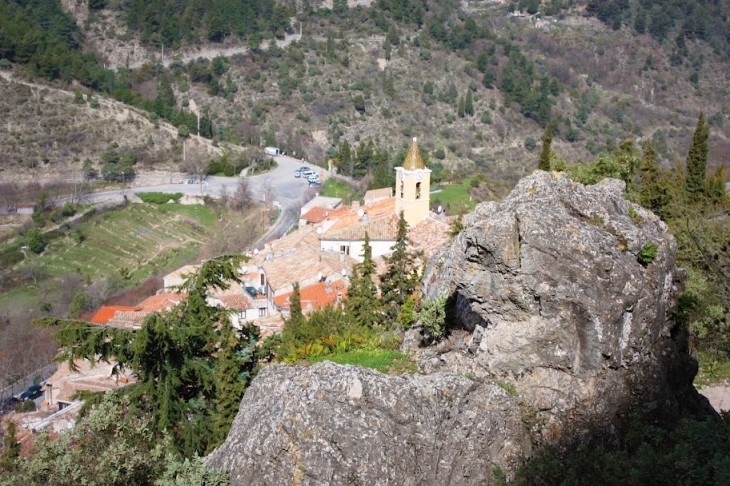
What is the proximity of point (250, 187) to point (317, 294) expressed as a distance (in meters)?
40.0

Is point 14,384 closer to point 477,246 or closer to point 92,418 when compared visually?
point 92,418

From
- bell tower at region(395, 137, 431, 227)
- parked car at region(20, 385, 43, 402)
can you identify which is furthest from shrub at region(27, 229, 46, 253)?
bell tower at region(395, 137, 431, 227)

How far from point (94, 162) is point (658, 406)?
2928 inches

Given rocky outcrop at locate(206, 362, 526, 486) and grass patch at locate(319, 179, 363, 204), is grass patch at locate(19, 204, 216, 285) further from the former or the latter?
rocky outcrop at locate(206, 362, 526, 486)

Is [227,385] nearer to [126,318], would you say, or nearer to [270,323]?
[270,323]

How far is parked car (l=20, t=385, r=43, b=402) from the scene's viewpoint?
3350cm

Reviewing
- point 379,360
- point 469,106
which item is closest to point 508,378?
point 379,360

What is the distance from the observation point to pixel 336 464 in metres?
8.65

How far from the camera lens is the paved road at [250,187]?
217 ft

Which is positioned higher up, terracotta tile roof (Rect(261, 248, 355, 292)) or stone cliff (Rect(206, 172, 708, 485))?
stone cliff (Rect(206, 172, 708, 485))

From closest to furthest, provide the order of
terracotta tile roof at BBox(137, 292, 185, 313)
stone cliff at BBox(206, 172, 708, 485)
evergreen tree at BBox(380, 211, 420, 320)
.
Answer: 1. stone cliff at BBox(206, 172, 708, 485)
2. evergreen tree at BBox(380, 211, 420, 320)
3. terracotta tile roof at BBox(137, 292, 185, 313)

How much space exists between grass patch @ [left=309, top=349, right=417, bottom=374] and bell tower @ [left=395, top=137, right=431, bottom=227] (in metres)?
26.3

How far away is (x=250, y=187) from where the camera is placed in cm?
7019

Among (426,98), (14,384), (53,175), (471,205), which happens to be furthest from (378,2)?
(14,384)
